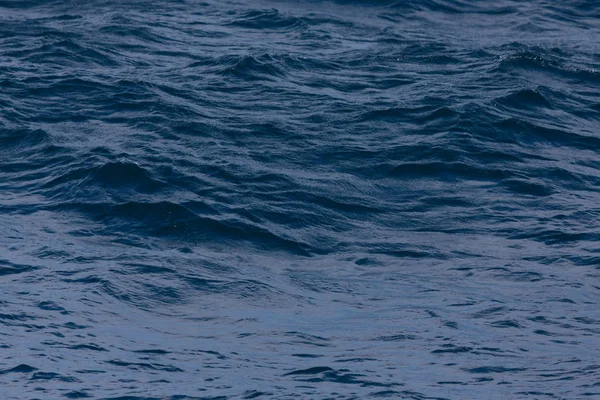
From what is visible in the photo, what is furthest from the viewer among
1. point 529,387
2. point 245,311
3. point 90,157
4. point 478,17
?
point 478,17

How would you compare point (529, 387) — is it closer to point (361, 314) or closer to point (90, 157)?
point (361, 314)

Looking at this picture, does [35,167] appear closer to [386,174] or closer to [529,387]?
[386,174]

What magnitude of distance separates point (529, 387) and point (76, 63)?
49.5ft

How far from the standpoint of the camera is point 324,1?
30.9 m

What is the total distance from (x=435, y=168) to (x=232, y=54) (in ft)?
25.1

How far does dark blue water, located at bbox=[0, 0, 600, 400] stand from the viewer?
12.7 meters

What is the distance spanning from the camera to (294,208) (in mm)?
17562

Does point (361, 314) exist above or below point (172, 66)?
below

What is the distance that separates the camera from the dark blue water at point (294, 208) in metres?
12.7

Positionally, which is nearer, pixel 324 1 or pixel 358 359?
pixel 358 359

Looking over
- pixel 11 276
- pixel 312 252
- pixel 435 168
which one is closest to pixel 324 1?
pixel 435 168

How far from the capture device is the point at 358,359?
1273 cm

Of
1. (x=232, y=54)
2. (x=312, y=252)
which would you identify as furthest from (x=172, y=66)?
(x=312, y=252)

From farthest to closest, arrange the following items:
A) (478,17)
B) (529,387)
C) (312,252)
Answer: (478,17)
(312,252)
(529,387)
